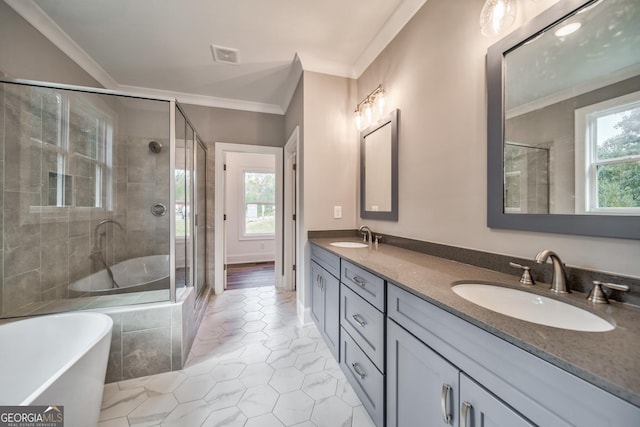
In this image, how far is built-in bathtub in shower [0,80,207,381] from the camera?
62.7 inches

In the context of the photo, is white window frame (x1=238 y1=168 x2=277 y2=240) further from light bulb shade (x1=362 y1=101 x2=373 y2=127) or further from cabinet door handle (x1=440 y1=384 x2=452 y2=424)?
cabinet door handle (x1=440 y1=384 x2=452 y2=424)

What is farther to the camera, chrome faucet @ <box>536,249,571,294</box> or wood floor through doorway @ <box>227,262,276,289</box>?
wood floor through doorway @ <box>227,262,276,289</box>

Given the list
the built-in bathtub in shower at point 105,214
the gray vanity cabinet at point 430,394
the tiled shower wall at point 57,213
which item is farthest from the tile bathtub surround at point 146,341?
the gray vanity cabinet at point 430,394

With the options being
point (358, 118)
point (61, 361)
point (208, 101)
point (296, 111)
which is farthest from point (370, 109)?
point (61, 361)

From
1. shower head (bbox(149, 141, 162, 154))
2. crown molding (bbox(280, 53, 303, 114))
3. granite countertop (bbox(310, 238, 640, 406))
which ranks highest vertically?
crown molding (bbox(280, 53, 303, 114))

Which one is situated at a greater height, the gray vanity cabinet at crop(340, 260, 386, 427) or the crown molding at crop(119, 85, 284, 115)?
the crown molding at crop(119, 85, 284, 115)

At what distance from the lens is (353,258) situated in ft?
4.59

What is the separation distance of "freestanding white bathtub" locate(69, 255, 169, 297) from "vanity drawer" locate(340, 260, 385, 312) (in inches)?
54.5

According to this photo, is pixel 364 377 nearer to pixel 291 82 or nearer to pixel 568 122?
pixel 568 122

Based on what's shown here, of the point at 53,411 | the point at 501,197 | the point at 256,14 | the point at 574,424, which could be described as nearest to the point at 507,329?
the point at 574,424

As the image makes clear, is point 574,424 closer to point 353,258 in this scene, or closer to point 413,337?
point 413,337

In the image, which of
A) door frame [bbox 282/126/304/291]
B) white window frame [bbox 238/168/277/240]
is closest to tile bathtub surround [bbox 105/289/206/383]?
door frame [bbox 282/126/304/291]

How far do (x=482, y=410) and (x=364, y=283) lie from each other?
668 mm

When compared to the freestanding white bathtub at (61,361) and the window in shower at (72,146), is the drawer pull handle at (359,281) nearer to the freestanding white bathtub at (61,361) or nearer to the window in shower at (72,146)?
the freestanding white bathtub at (61,361)
